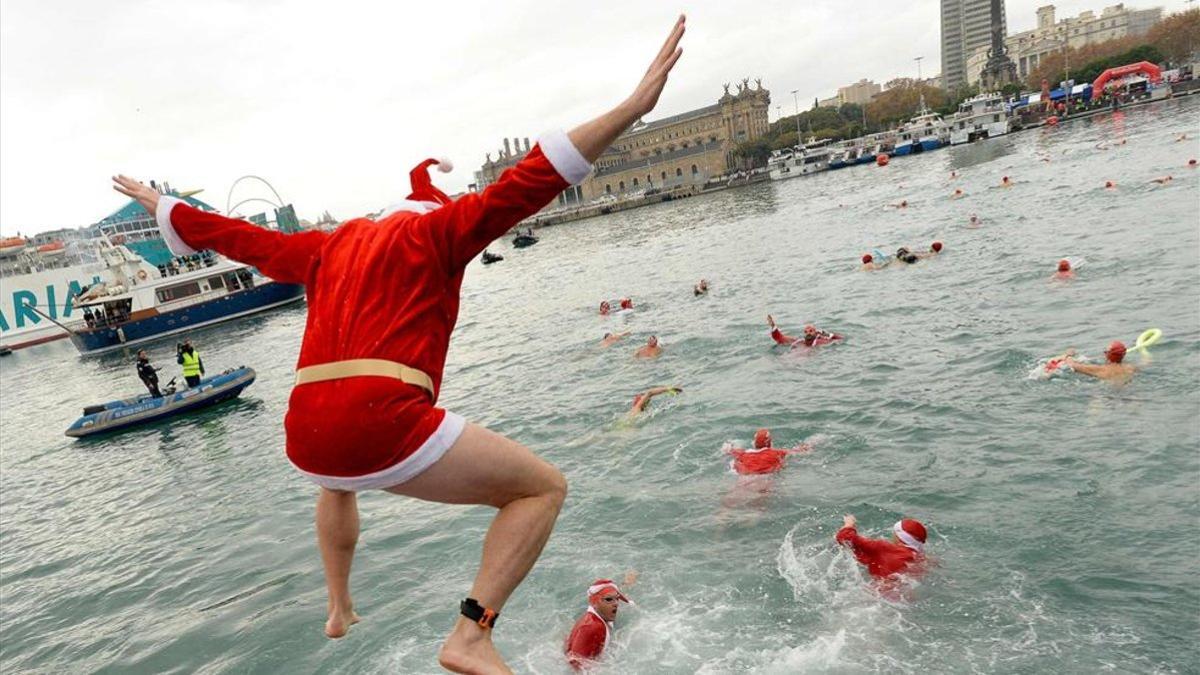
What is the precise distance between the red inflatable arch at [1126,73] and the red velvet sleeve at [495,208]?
426ft

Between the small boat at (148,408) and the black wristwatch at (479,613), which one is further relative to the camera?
the small boat at (148,408)

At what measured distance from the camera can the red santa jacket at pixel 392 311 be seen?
2.53 metres

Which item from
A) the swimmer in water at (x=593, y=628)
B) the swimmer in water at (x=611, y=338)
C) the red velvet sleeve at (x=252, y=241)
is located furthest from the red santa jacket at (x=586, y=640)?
the swimmer in water at (x=611, y=338)

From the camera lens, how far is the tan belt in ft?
8.41

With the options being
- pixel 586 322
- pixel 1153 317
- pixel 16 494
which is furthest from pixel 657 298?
pixel 16 494

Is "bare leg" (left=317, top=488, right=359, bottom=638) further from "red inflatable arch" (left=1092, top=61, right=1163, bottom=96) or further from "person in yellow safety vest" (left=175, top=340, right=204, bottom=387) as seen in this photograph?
"red inflatable arch" (left=1092, top=61, right=1163, bottom=96)

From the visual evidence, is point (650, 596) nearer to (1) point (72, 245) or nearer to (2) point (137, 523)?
(2) point (137, 523)

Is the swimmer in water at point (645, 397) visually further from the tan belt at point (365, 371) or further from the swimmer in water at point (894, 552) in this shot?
the tan belt at point (365, 371)

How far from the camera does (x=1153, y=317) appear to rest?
15602 millimetres

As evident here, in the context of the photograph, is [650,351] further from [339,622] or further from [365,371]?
[365,371]

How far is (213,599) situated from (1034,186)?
44.4 m

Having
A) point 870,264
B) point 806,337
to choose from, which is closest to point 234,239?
point 806,337

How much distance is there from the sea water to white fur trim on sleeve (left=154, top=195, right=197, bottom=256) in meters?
6.32

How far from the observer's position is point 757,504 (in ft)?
35.7
